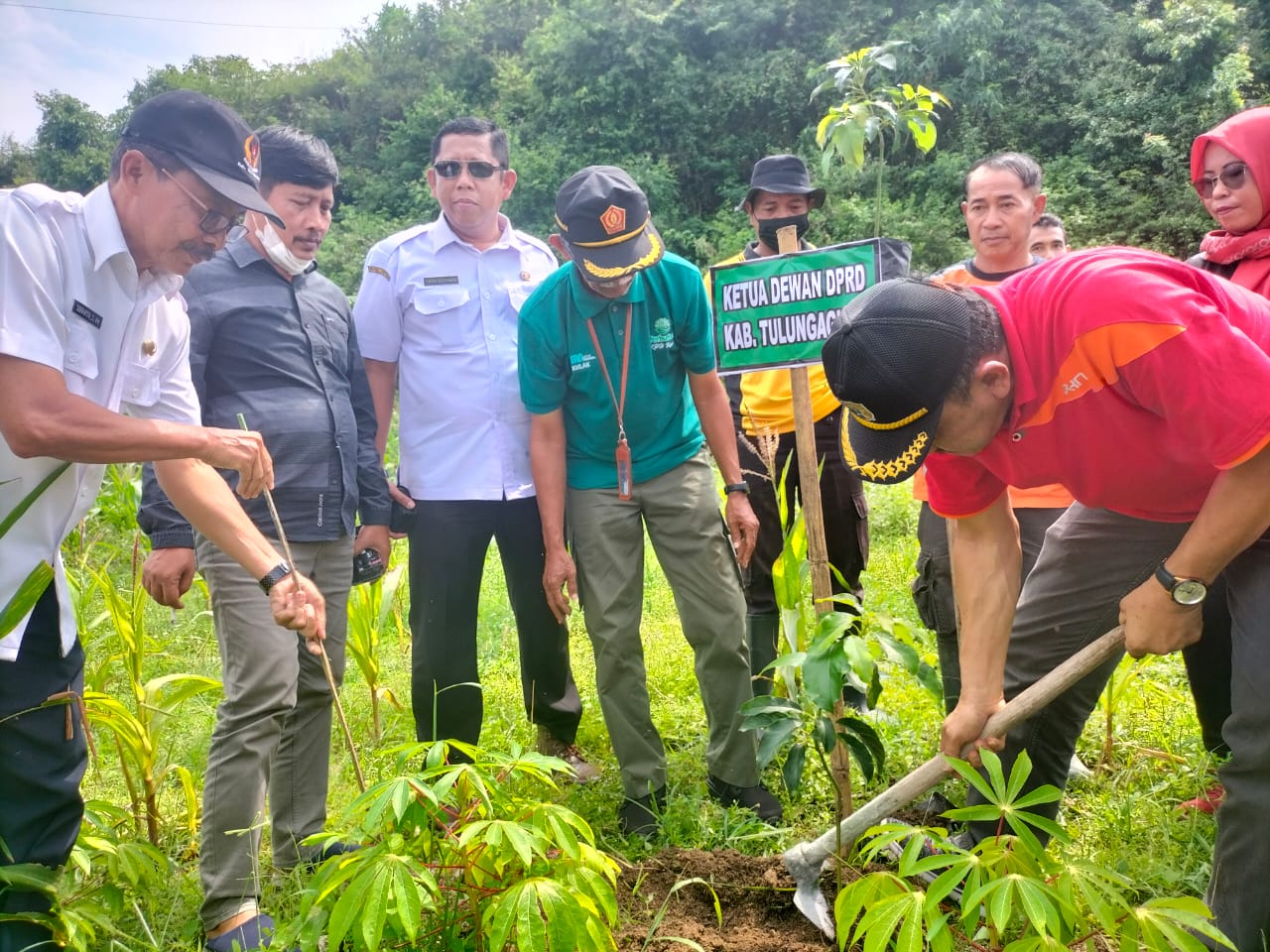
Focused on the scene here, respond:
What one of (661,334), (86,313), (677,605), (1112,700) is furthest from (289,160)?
(1112,700)

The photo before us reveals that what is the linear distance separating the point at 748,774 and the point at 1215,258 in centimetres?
193

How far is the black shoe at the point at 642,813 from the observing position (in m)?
2.89

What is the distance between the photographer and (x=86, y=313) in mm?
1911

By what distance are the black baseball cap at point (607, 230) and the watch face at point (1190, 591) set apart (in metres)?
1.63

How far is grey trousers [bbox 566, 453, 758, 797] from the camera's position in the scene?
2941mm

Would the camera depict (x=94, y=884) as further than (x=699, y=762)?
No

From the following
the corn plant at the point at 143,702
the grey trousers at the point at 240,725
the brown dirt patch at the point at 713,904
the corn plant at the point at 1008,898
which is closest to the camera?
the corn plant at the point at 1008,898

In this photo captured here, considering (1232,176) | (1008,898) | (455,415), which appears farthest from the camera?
(455,415)

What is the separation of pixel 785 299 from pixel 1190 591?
1370mm

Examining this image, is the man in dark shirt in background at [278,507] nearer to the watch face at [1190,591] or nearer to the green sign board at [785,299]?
the green sign board at [785,299]

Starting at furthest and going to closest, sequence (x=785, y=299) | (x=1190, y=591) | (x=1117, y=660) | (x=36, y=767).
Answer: (x=785, y=299)
(x=1117, y=660)
(x=36, y=767)
(x=1190, y=591)

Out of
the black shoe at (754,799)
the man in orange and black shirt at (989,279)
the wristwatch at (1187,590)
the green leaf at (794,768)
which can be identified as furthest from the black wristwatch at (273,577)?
the man in orange and black shirt at (989,279)

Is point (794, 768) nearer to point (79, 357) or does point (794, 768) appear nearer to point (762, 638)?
point (762, 638)

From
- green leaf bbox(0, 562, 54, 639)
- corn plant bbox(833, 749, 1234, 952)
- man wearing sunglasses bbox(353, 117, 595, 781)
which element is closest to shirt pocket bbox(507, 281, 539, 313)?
man wearing sunglasses bbox(353, 117, 595, 781)
